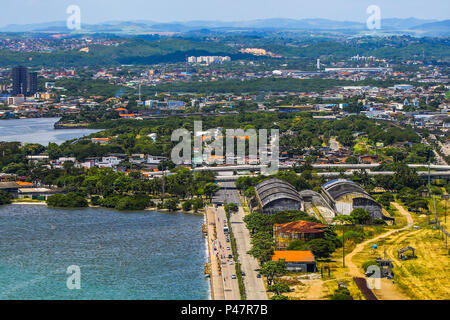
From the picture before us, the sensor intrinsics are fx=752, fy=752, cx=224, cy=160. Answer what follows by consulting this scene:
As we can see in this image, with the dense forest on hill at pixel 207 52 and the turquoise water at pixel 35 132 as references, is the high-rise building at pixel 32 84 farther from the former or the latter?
the dense forest on hill at pixel 207 52

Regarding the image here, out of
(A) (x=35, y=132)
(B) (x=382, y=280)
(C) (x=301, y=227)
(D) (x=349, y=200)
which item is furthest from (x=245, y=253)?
(A) (x=35, y=132)

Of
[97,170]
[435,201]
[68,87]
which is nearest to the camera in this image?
[435,201]

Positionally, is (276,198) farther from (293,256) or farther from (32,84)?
(32,84)

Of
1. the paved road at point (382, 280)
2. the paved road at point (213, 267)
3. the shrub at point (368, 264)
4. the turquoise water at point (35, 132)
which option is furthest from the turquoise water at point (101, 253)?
the turquoise water at point (35, 132)

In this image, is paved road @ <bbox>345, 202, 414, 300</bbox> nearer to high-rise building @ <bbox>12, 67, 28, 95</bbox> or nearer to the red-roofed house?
the red-roofed house

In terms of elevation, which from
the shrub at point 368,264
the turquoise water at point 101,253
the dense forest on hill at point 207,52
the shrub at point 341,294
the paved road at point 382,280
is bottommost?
the turquoise water at point 101,253

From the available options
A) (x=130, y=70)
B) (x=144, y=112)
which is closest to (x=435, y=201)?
(x=144, y=112)

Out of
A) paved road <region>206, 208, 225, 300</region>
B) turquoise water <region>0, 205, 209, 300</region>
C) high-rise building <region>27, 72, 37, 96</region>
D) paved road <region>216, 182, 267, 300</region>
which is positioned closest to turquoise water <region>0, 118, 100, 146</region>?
high-rise building <region>27, 72, 37, 96</region>
